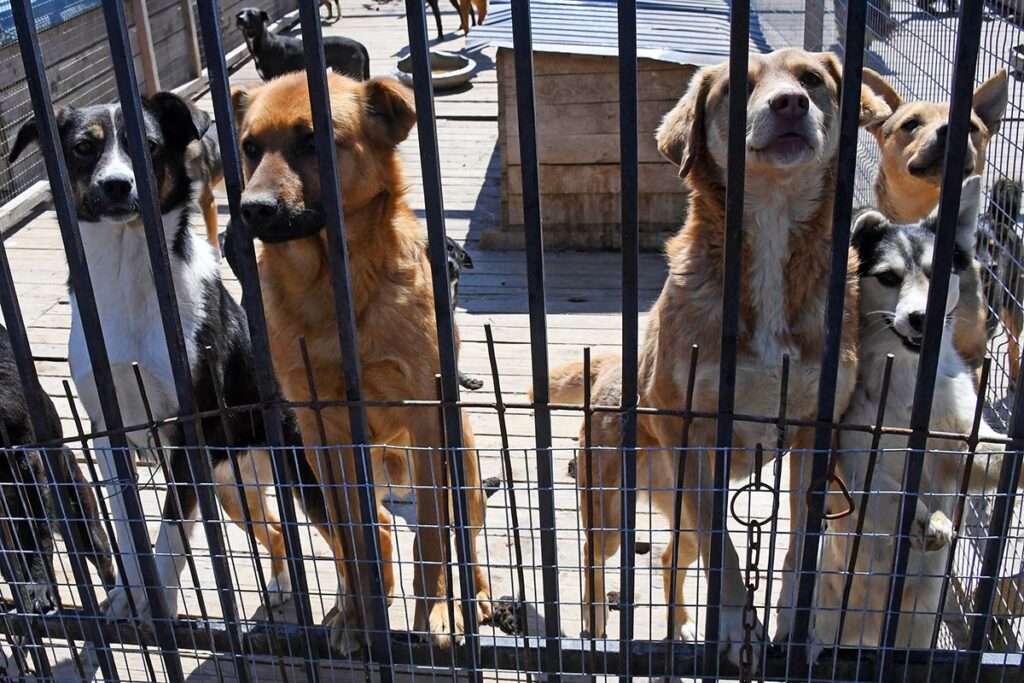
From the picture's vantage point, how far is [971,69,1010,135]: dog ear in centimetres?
371

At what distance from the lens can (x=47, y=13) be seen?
7555mm

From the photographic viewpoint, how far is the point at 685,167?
2.60 metres

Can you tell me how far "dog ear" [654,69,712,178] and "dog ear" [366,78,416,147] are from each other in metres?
0.76

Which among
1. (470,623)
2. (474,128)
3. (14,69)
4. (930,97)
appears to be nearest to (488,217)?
(474,128)

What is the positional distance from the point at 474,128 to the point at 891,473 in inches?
269

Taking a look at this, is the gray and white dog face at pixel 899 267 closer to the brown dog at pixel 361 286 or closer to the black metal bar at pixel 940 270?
the black metal bar at pixel 940 270

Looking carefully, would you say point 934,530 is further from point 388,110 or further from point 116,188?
point 116,188

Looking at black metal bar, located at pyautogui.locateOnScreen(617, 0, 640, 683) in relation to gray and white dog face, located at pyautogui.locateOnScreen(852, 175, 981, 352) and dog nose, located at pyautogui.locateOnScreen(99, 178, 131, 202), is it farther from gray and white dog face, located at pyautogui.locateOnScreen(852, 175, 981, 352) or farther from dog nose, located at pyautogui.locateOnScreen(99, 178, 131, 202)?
dog nose, located at pyautogui.locateOnScreen(99, 178, 131, 202)

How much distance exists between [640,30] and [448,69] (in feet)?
12.8

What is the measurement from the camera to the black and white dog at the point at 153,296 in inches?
115

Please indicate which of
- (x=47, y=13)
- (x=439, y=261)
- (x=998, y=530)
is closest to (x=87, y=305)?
(x=439, y=261)

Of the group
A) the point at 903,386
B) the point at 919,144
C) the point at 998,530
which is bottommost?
the point at 903,386

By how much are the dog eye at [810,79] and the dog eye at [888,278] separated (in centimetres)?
58

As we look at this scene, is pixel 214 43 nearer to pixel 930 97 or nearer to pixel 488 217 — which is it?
pixel 930 97
